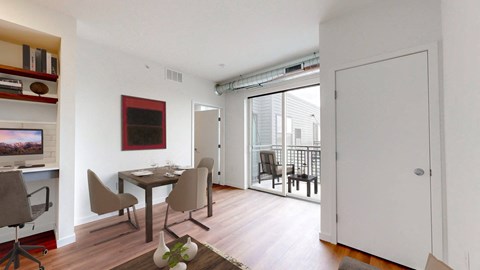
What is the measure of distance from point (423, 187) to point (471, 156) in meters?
0.88

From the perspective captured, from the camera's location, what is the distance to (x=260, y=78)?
3828 mm

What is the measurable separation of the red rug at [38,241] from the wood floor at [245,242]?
0.65ft

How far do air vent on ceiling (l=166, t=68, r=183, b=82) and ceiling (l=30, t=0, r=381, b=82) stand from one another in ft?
0.83

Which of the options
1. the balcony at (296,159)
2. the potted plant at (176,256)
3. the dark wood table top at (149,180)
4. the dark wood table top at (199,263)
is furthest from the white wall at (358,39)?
the balcony at (296,159)

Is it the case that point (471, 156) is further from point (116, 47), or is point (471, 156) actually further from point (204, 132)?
point (204, 132)

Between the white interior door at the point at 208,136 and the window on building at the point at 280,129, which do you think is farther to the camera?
the white interior door at the point at 208,136

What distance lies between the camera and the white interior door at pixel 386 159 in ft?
5.84

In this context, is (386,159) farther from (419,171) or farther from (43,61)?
(43,61)

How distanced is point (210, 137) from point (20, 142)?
3.49m

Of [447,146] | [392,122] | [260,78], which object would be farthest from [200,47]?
[447,146]

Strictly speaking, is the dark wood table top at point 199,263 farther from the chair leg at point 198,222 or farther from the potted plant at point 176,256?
the chair leg at point 198,222

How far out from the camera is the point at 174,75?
397 cm

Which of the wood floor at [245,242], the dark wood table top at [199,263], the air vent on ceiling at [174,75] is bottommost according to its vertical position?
the wood floor at [245,242]

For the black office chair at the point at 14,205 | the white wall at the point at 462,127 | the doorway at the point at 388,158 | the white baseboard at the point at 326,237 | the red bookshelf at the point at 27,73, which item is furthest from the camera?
the white baseboard at the point at 326,237
